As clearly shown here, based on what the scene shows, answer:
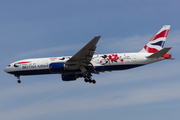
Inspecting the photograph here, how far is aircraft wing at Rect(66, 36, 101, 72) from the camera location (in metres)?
37.4

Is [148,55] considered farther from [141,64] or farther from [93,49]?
[93,49]

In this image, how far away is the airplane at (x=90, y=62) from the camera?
39969mm

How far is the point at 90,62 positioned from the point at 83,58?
1.60 metres

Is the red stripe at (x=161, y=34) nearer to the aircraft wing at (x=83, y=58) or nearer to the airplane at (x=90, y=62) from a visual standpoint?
the airplane at (x=90, y=62)

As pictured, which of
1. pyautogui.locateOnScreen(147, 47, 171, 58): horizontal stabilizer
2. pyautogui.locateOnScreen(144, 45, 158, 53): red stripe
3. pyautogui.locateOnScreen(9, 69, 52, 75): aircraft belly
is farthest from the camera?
pyautogui.locateOnScreen(144, 45, 158, 53): red stripe

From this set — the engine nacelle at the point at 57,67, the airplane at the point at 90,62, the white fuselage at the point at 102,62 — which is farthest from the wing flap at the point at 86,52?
the white fuselage at the point at 102,62

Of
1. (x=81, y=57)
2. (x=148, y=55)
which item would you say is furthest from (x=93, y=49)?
(x=148, y=55)

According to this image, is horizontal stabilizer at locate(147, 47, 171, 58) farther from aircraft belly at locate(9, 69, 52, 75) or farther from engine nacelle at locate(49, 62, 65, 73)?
aircraft belly at locate(9, 69, 52, 75)

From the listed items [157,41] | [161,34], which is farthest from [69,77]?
[161,34]

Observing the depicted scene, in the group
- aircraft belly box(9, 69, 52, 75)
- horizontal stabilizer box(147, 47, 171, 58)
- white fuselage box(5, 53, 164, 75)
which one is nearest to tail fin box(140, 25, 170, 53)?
white fuselage box(5, 53, 164, 75)

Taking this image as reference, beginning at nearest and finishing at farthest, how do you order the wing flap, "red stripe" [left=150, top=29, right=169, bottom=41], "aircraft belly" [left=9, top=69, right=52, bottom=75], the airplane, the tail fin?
1. the wing flap
2. the airplane
3. "aircraft belly" [left=9, top=69, right=52, bottom=75]
4. the tail fin
5. "red stripe" [left=150, top=29, right=169, bottom=41]

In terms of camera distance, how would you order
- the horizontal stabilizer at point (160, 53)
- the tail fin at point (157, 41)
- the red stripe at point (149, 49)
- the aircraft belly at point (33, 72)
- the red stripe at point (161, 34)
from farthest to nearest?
1. the red stripe at point (161, 34)
2. the tail fin at point (157, 41)
3. the red stripe at point (149, 49)
4. the aircraft belly at point (33, 72)
5. the horizontal stabilizer at point (160, 53)

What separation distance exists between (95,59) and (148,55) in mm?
7338

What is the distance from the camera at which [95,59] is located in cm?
4147
